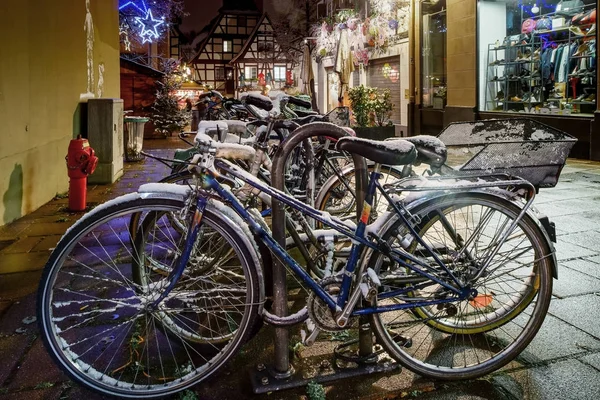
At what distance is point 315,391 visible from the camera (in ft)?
8.93

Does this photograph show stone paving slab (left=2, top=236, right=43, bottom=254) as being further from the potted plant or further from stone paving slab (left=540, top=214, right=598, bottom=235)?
the potted plant

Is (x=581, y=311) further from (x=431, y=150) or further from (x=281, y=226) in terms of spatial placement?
(x=281, y=226)

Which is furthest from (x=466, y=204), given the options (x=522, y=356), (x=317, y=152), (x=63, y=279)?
(x=63, y=279)

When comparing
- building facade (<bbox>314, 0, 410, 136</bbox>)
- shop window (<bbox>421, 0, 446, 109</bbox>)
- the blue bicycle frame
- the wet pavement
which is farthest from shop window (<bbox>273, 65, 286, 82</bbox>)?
the blue bicycle frame

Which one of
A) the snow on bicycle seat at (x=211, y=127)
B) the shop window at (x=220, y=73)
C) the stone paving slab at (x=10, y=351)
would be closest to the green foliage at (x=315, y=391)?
the snow on bicycle seat at (x=211, y=127)

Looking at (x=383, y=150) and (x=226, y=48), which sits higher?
(x=226, y=48)

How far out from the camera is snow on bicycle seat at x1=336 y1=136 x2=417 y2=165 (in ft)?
8.58

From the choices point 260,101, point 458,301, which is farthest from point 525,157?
point 260,101

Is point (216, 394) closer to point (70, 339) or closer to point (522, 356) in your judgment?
point (70, 339)

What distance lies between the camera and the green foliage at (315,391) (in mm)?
2684

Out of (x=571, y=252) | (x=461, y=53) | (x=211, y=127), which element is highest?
(x=461, y=53)

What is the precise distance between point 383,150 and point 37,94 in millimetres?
7320

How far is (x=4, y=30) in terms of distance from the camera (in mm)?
6789

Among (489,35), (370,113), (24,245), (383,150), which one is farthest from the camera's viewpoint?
(370,113)
